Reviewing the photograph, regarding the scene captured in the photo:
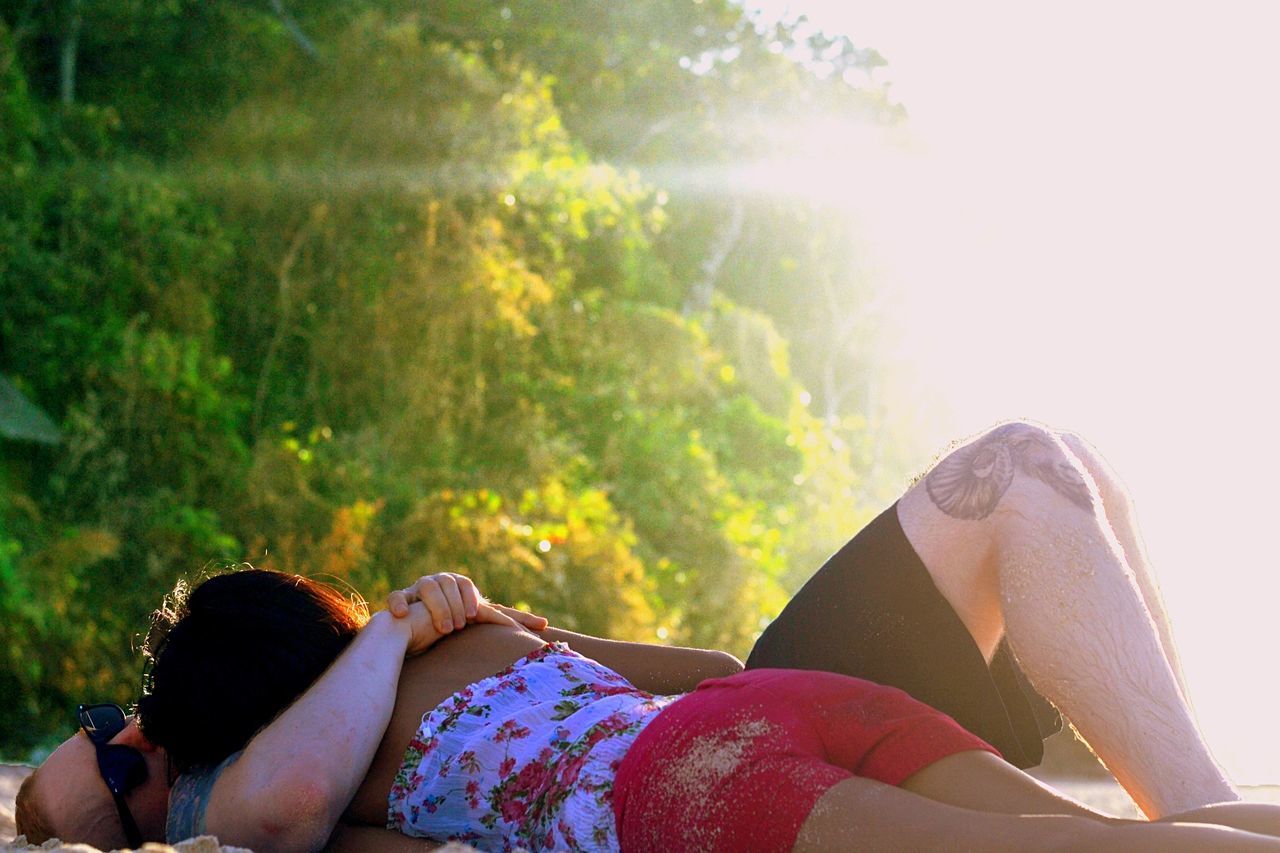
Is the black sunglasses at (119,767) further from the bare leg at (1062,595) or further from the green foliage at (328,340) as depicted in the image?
the green foliage at (328,340)

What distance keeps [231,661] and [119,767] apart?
11.1 inches

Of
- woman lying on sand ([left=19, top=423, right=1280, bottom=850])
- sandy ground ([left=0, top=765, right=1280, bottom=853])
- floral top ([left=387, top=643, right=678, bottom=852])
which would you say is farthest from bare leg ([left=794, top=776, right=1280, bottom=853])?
sandy ground ([left=0, top=765, right=1280, bottom=853])

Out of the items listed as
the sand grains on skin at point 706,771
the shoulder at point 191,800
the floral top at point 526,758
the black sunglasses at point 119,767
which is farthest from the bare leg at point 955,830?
the black sunglasses at point 119,767

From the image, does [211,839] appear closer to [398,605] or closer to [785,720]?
[398,605]

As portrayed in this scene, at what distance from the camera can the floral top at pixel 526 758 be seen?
170 centimetres

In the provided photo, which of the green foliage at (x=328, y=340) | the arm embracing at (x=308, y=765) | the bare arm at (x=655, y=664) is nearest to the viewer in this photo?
the arm embracing at (x=308, y=765)

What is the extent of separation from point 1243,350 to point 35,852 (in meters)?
13.6

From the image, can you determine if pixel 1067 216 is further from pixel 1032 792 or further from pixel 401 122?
pixel 1032 792

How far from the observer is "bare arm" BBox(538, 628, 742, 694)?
227 cm

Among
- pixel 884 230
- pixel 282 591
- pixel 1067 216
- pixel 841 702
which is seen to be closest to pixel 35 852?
pixel 282 591

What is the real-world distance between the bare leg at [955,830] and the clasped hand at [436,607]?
2.52 ft

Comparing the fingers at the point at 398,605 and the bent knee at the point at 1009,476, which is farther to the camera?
the fingers at the point at 398,605

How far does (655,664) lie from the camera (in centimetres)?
227

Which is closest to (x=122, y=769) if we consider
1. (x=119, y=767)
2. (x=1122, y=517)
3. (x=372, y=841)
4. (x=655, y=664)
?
(x=119, y=767)
